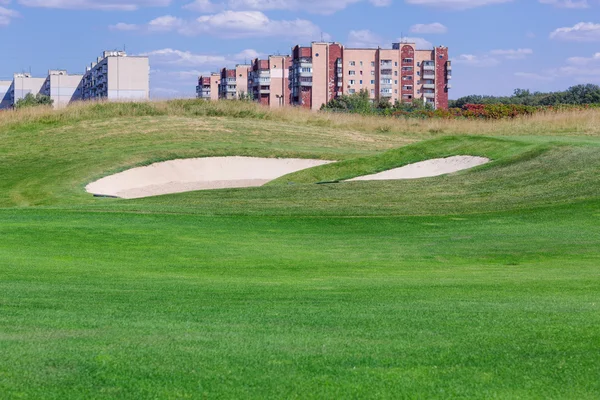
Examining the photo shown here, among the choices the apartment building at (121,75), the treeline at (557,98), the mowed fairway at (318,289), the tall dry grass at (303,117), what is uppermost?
the apartment building at (121,75)

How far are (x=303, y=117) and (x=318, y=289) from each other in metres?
42.1

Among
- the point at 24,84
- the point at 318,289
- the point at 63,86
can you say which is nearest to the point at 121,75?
the point at 63,86

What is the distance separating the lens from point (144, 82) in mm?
151125

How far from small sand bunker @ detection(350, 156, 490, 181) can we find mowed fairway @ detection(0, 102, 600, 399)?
2402 mm

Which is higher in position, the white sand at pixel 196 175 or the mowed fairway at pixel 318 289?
the white sand at pixel 196 175

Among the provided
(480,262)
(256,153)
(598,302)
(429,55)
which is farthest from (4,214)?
(429,55)

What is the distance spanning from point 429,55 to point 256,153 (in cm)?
13580

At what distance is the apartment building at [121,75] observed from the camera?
5659 inches

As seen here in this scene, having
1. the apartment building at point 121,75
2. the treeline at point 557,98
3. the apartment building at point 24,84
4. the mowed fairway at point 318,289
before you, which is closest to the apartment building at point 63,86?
the apartment building at point 24,84

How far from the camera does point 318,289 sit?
10.4 metres

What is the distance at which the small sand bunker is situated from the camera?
105 ft

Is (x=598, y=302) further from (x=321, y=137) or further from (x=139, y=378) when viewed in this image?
(x=321, y=137)

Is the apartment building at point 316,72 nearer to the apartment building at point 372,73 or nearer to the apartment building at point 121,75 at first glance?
the apartment building at point 372,73

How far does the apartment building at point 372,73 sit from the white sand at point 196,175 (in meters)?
128
